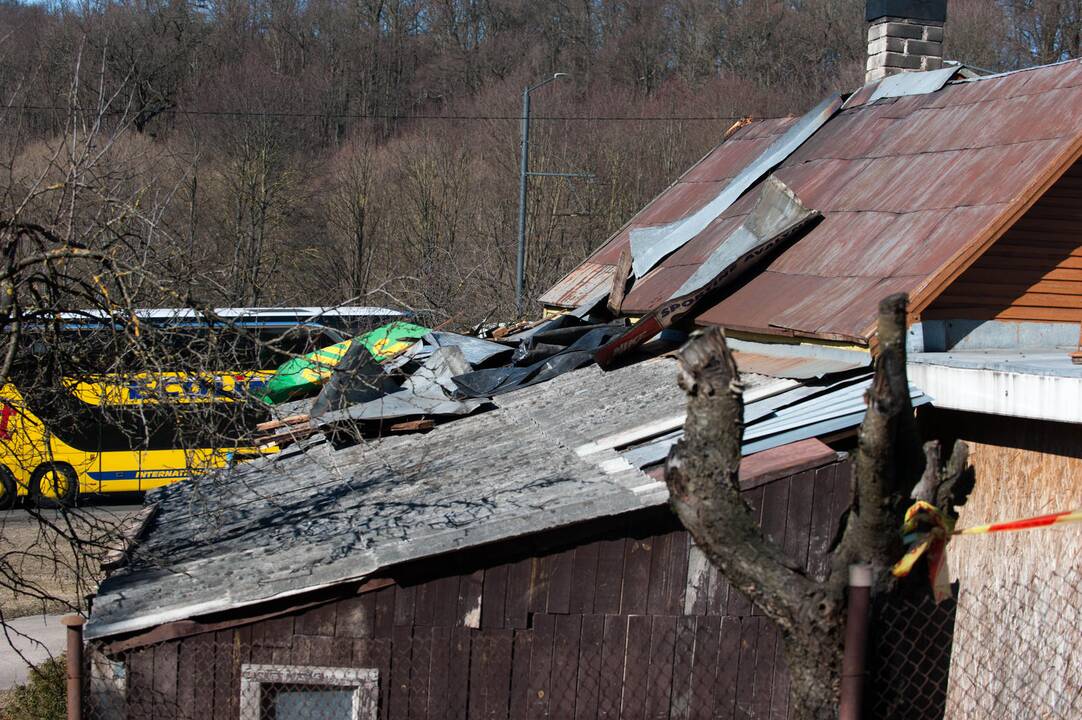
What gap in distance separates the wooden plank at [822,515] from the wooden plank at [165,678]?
11.8 ft

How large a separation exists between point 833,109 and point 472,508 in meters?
6.59

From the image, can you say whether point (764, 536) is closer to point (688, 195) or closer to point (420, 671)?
point (420, 671)

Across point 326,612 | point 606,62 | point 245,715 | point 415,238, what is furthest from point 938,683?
point 606,62

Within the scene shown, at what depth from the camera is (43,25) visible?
74.0 feet

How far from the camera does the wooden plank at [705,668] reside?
20.2 ft

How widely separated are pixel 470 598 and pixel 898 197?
4678mm

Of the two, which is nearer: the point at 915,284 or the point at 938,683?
the point at 938,683

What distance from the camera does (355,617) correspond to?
612cm

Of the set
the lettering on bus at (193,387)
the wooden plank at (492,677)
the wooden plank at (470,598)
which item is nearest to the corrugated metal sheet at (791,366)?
the wooden plank at (470,598)

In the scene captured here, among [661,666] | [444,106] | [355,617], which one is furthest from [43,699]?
[444,106]

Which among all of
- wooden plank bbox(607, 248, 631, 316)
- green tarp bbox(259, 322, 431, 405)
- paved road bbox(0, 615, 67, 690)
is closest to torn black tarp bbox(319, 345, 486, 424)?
wooden plank bbox(607, 248, 631, 316)

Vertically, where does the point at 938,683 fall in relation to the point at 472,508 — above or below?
below

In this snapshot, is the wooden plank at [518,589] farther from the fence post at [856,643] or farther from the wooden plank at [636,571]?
the fence post at [856,643]

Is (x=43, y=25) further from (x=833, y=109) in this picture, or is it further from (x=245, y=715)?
(x=245, y=715)
